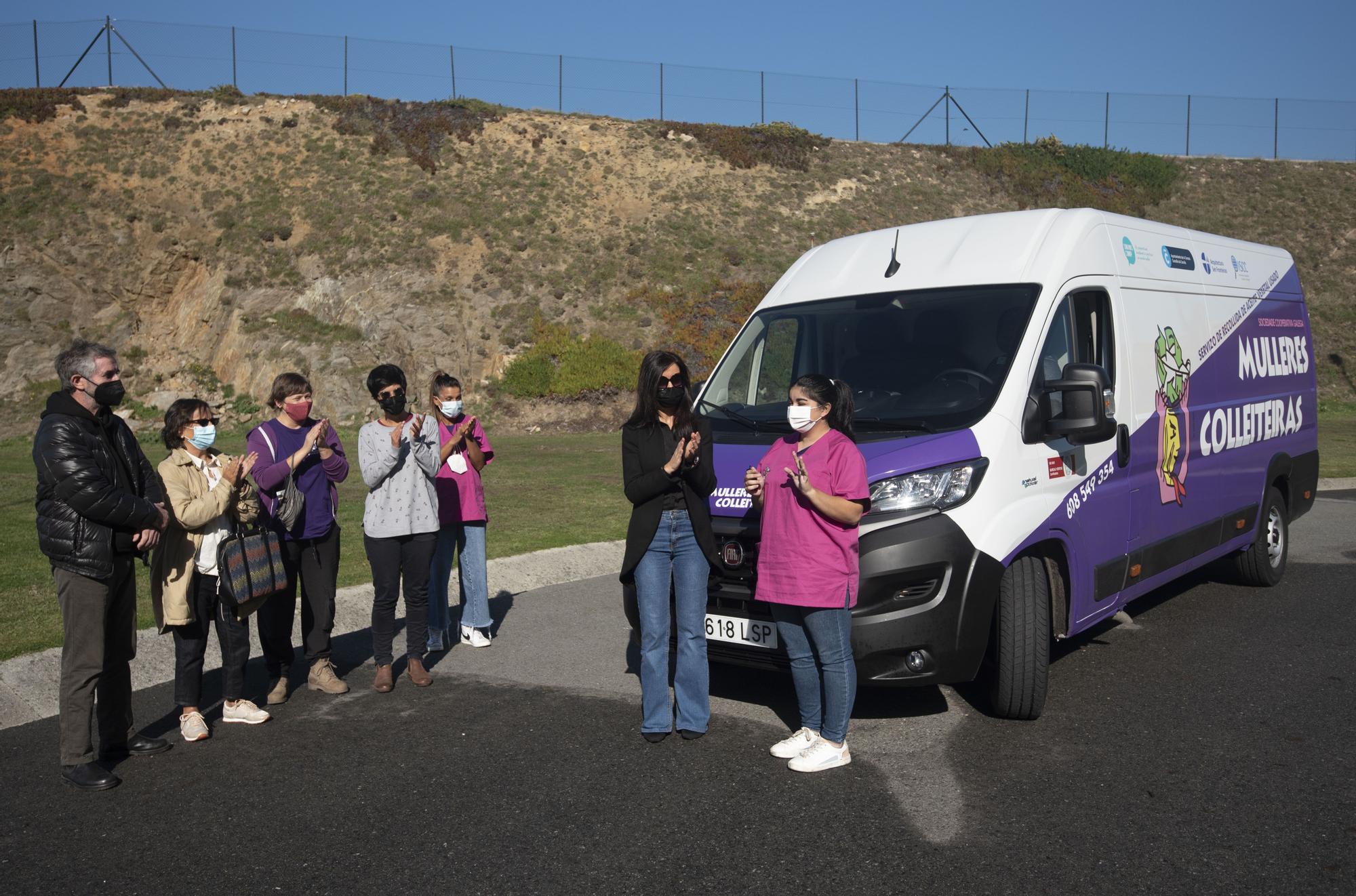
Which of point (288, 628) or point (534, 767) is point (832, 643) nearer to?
point (534, 767)

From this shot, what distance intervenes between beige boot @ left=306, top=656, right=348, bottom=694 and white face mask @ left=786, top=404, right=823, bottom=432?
3.35m

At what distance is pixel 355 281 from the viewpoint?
33875 millimetres

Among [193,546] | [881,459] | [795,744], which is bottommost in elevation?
[795,744]

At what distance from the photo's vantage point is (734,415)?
643cm

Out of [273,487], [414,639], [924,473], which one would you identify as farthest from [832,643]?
[273,487]

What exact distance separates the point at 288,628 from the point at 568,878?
325cm

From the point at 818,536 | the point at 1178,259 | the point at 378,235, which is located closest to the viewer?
the point at 818,536

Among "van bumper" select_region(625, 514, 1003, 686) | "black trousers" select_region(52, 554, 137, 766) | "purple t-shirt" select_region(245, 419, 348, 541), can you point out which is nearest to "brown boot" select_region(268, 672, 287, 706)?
"purple t-shirt" select_region(245, 419, 348, 541)

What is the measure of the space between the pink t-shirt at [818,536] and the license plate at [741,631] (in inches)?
18.8

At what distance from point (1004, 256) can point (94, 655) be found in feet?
17.3

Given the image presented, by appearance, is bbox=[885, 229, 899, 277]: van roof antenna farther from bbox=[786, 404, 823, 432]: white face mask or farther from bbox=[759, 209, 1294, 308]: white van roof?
bbox=[786, 404, 823, 432]: white face mask

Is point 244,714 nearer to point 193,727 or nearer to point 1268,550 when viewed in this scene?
point 193,727

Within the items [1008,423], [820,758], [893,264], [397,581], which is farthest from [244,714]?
[893,264]

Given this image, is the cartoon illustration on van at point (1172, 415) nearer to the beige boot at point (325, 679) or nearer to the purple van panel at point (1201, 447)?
the purple van panel at point (1201, 447)
